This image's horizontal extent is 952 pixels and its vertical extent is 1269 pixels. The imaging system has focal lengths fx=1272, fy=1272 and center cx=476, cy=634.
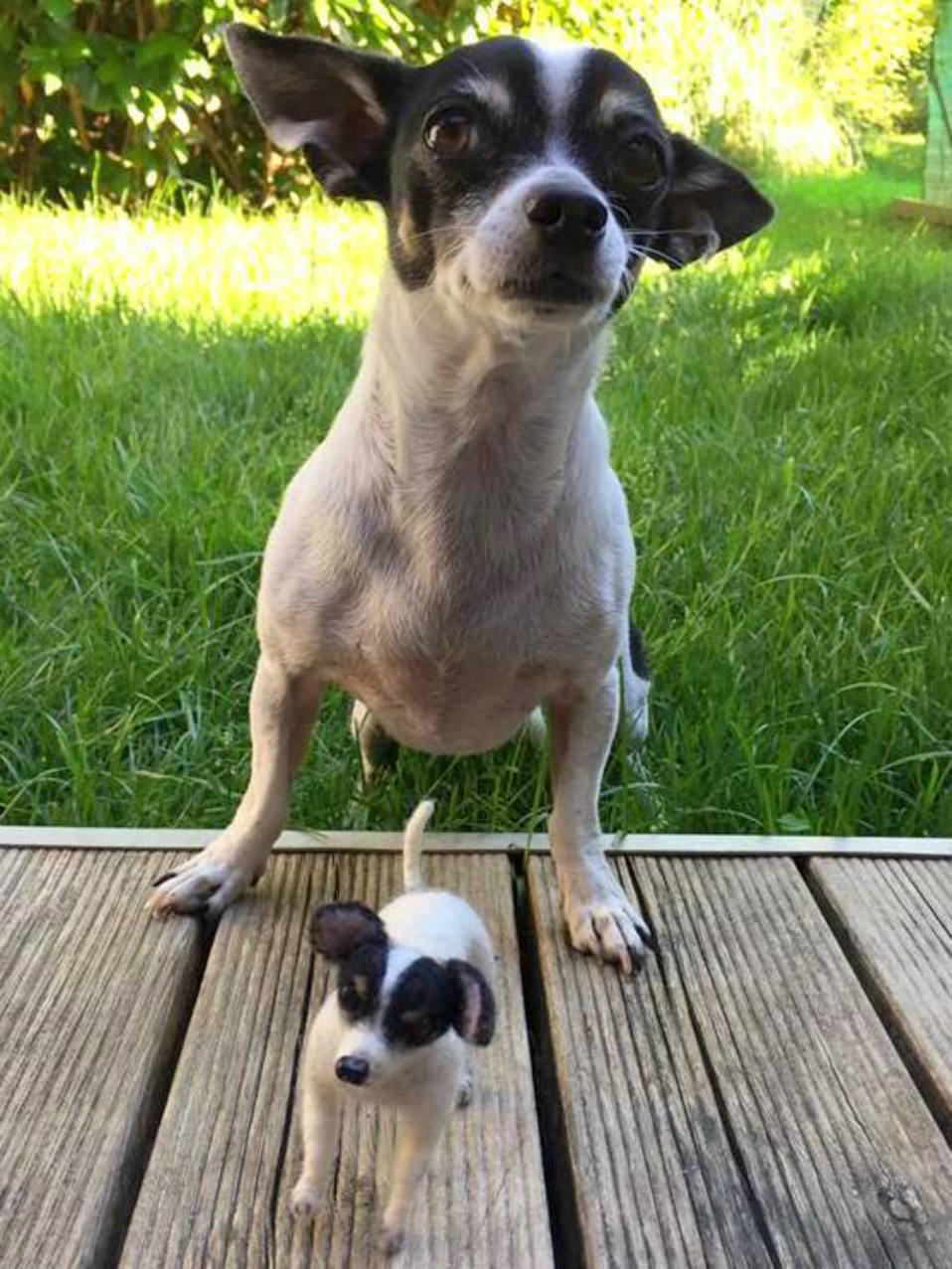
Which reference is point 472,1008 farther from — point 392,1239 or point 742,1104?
point 742,1104

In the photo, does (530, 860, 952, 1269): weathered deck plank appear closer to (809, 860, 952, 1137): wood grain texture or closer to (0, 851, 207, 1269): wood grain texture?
(809, 860, 952, 1137): wood grain texture

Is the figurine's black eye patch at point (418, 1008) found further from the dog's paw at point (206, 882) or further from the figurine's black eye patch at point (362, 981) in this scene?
the dog's paw at point (206, 882)

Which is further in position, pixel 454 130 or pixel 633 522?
pixel 633 522

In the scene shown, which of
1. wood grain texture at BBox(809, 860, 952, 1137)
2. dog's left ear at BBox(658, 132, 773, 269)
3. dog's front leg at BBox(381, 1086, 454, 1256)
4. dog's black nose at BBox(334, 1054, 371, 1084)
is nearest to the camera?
dog's black nose at BBox(334, 1054, 371, 1084)

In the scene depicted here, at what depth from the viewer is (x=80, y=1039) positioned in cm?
133

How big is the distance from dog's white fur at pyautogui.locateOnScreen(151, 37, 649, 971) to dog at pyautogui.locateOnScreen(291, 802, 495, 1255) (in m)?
0.46

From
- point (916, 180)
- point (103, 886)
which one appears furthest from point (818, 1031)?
point (916, 180)

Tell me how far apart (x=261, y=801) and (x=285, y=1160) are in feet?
1.77

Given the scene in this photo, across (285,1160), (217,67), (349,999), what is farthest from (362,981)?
(217,67)

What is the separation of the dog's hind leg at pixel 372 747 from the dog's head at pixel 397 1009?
964 mm

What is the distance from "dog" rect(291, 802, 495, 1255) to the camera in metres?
0.93

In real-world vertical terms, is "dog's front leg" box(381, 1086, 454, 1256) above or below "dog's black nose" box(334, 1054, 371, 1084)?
below

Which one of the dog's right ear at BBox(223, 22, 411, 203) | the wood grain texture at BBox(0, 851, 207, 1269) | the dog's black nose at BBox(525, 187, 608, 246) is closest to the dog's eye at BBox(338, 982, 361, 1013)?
the wood grain texture at BBox(0, 851, 207, 1269)

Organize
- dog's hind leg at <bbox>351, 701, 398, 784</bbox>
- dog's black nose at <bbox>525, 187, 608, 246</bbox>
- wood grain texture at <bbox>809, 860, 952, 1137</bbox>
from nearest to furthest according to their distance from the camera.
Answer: dog's black nose at <bbox>525, 187, 608, 246</bbox> < wood grain texture at <bbox>809, 860, 952, 1137</bbox> < dog's hind leg at <bbox>351, 701, 398, 784</bbox>
